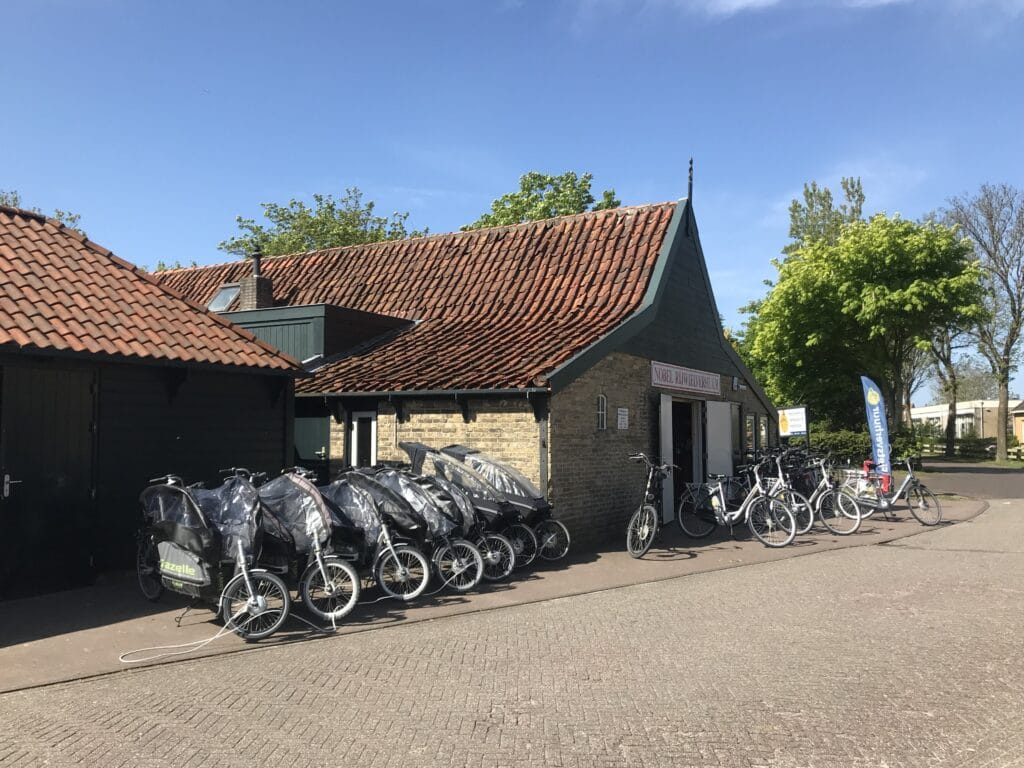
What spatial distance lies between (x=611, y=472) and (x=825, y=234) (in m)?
40.5

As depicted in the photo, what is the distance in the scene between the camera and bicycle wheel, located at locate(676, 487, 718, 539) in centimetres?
1316

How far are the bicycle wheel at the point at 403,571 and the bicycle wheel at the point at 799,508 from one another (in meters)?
6.75

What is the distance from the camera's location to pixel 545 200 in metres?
35.8

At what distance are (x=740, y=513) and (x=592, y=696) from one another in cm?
810

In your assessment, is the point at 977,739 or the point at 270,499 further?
the point at 270,499

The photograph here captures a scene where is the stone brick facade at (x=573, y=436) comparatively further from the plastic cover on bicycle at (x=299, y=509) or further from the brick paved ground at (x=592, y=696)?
the plastic cover on bicycle at (x=299, y=509)

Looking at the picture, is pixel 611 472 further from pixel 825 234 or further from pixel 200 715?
pixel 825 234

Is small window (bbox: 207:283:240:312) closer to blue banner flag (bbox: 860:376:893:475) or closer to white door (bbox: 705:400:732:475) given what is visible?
white door (bbox: 705:400:732:475)

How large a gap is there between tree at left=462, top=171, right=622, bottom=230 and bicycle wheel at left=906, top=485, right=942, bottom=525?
22260 mm

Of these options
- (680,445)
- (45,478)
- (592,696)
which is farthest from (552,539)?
(680,445)

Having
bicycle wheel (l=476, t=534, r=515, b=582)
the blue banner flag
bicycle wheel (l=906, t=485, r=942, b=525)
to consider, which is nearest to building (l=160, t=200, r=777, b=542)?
bicycle wheel (l=476, t=534, r=515, b=582)

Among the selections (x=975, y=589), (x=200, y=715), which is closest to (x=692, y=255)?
(x=975, y=589)

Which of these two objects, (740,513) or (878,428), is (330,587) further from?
(878,428)

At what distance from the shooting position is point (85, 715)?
5.06m
